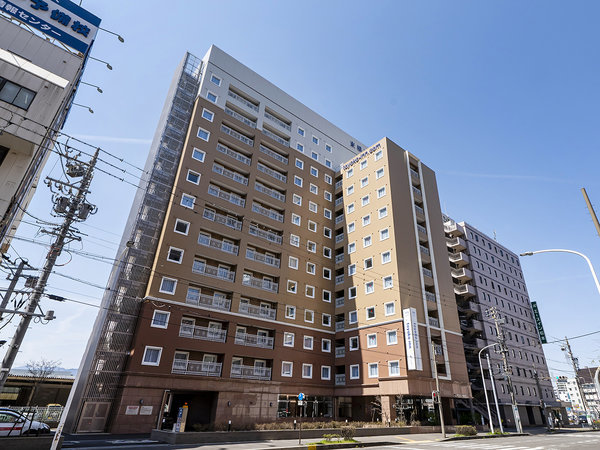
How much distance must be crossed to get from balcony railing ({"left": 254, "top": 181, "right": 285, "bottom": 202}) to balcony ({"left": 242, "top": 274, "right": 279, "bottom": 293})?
11.6 m

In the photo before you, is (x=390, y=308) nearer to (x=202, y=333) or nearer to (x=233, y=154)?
(x=202, y=333)

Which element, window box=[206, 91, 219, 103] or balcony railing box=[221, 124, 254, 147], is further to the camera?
balcony railing box=[221, 124, 254, 147]

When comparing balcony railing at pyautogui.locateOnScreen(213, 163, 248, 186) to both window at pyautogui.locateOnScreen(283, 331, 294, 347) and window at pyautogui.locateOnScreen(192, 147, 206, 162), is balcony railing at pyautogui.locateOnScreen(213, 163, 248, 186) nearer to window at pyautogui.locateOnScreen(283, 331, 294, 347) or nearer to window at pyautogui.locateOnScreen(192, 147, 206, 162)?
window at pyautogui.locateOnScreen(192, 147, 206, 162)

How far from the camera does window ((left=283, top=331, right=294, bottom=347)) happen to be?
126ft

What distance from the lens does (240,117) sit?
151 feet

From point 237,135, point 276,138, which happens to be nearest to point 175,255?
point 237,135

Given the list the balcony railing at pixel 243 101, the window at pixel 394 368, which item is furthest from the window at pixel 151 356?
the balcony railing at pixel 243 101

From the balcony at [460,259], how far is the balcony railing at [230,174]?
137 feet

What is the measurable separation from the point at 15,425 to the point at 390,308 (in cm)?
3230

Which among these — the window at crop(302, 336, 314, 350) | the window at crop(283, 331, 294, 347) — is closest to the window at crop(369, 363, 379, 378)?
the window at crop(302, 336, 314, 350)

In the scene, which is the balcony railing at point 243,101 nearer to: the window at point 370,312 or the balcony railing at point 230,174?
the balcony railing at point 230,174

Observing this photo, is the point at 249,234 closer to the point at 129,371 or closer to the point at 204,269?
the point at 204,269

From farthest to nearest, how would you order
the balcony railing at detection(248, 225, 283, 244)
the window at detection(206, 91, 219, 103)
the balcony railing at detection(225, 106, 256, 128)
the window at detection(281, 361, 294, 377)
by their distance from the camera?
the balcony railing at detection(225, 106, 256, 128) → the window at detection(206, 91, 219, 103) → the balcony railing at detection(248, 225, 283, 244) → the window at detection(281, 361, 294, 377)

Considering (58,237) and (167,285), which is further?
(167,285)
